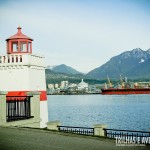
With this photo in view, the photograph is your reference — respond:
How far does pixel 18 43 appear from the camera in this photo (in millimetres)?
19000

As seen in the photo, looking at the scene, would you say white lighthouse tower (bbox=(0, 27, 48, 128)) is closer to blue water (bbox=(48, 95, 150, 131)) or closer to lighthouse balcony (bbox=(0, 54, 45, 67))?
lighthouse balcony (bbox=(0, 54, 45, 67))

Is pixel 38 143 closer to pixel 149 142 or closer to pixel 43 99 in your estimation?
pixel 149 142

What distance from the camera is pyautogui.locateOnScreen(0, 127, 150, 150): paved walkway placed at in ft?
37.0

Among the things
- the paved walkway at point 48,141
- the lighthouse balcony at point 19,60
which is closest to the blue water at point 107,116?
the paved walkway at point 48,141

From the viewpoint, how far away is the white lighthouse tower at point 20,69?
60.0 ft

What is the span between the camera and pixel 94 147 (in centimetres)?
1158

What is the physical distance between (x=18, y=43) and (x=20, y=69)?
1.61 meters

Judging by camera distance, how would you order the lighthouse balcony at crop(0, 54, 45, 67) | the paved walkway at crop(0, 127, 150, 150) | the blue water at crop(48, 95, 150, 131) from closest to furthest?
the paved walkway at crop(0, 127, 150, 150)
the lighthouse balcony at crop(0, 54, 45, 67)
the blue water at crop(48, 95, 150, 131)

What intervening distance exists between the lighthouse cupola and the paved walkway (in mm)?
5503

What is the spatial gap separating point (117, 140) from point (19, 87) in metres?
7.20

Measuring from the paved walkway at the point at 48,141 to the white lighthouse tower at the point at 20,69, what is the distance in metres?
3.95

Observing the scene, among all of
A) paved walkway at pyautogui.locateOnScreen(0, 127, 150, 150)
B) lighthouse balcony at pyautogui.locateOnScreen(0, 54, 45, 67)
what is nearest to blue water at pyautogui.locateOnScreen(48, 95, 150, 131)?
paved walkway at pyautogui.locateOnScreen(0, 127, 150, 150)

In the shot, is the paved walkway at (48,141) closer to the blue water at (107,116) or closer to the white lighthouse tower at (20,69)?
the white lighthouse tower at (20,69)

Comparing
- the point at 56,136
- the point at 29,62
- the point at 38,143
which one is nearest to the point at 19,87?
the point at 29,62
